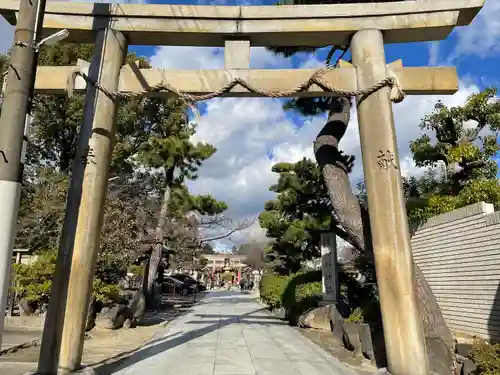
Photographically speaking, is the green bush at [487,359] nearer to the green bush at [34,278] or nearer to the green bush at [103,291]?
the green bush at [103,291]

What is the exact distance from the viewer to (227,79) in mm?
5469

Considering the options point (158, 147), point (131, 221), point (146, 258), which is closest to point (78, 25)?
point (131, 221)

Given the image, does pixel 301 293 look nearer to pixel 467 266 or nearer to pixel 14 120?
pixel 467 266

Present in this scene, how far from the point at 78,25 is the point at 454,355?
22.8ft

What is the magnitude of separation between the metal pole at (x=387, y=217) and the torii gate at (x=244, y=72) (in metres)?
0.01

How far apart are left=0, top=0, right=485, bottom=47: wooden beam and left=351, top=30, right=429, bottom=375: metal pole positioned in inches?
11.6

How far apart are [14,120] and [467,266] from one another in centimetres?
714

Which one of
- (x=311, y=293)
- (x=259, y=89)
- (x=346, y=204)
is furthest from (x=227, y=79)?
(x=311, y=293)

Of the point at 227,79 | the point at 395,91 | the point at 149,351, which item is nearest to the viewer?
the point at 395,91

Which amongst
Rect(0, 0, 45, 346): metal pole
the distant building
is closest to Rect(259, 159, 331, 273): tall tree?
Rect(0, 0, 45, 346): metal pole

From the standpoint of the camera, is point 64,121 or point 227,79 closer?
point 227,79

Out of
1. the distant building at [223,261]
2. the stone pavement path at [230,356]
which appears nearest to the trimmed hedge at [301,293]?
the stone pavement path at [230,356]

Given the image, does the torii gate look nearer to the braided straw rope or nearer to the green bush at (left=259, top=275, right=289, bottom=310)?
the braided straw rope

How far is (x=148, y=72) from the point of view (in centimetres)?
557
